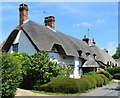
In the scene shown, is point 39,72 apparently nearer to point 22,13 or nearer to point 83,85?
point 83,85

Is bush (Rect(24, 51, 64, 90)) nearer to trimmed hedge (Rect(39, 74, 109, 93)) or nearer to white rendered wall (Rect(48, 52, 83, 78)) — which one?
trimmed hedge (Rect(39, 74, 109, 93))

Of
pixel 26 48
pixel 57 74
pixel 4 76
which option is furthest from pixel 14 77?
pixel 26 48

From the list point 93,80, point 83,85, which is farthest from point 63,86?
point 93,80

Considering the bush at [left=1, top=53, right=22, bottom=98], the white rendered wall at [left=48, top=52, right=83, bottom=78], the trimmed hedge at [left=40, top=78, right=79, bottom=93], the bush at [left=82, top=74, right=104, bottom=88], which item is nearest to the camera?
the bush at [left=1, top=53, right=22, bottom=98]

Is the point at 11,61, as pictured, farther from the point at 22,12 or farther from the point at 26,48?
the point at 22,12

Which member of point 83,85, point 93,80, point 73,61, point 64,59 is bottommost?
point 83,85

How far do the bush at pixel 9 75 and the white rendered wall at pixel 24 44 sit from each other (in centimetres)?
682

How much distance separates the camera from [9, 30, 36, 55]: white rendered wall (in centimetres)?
1498

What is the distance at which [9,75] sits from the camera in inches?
297

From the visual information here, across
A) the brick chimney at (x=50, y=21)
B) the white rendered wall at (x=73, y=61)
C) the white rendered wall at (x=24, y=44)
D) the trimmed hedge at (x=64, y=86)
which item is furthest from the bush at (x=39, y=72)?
the brick chimney at (x=50, y=21)

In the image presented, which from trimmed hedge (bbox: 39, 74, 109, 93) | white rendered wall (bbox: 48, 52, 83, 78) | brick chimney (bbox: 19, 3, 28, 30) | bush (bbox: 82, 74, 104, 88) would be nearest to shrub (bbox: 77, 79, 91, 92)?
trimmed hedge (bbox: 39, 74, 109, 93)

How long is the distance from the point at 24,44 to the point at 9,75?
829 centimetres

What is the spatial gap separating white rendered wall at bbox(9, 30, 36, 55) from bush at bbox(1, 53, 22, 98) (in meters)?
6.82

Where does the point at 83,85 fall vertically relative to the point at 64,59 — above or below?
below
